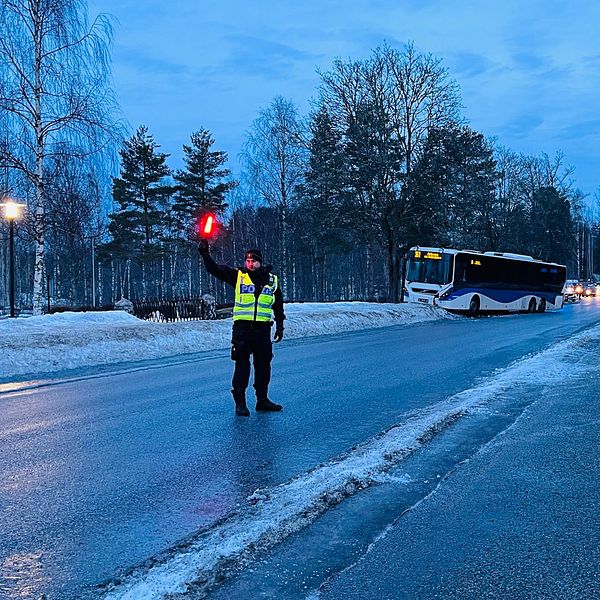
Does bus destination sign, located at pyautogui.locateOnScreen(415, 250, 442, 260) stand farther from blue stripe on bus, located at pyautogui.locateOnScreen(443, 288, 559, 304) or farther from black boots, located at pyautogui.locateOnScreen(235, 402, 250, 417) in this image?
black boots, located at pyautogui.locateOnScreen(235, 402, 250, 417)

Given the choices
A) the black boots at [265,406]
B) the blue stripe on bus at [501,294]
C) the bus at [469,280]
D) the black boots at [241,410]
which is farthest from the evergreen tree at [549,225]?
the black boots at [241,410]

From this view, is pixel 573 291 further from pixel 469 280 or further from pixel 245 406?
pixel 245 406

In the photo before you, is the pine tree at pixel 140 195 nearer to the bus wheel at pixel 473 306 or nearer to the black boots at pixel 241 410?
the bus wheel at pixel 473 306

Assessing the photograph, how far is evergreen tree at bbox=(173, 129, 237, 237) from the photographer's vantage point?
53000 mm

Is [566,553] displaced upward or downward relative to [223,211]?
downward

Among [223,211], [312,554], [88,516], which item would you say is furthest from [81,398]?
[223,211]

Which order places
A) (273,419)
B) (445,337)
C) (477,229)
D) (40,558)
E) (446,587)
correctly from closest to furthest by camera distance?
1. (446,587)
2. (40,558)
3. (273,419)
4. (445,337)
5. (477,229)

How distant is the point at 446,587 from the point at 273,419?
4252mm

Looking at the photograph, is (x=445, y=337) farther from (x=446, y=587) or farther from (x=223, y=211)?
(x=223, y=211)

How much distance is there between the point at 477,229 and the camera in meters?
44.2

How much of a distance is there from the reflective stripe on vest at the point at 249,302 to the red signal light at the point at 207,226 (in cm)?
85

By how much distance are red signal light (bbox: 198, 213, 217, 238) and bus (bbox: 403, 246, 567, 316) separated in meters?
25.8

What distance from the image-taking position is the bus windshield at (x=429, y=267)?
3164 cm

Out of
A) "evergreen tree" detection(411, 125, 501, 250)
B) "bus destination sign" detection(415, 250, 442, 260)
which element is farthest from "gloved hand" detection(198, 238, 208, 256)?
"evergreen tree" detection(411, 125, 501, 250)
